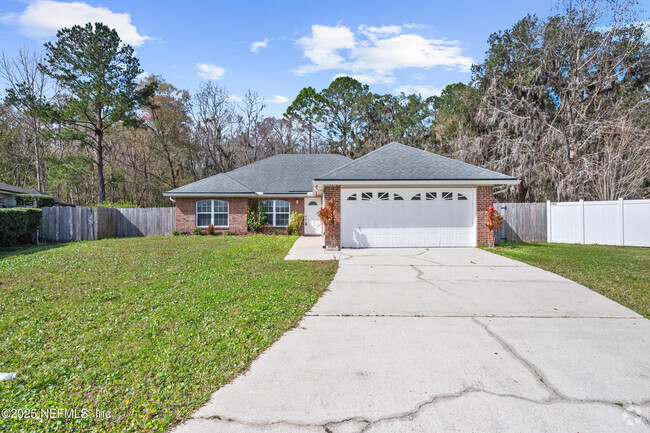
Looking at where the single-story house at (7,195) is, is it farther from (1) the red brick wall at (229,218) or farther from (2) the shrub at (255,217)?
(2) the shrub at (255,217)

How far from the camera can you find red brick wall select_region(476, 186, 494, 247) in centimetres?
1192

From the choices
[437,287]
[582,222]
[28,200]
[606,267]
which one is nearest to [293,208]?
[437,287]

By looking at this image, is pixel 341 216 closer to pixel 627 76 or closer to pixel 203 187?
pixel 203 187

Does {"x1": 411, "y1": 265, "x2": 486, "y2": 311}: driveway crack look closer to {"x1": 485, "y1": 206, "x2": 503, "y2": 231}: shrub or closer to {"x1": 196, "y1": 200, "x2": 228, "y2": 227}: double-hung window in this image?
{"x1": 485, "y1": 206, "x2": 503, "y2": 231}: shrub

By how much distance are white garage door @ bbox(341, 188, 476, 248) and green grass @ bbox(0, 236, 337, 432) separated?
3.81 m

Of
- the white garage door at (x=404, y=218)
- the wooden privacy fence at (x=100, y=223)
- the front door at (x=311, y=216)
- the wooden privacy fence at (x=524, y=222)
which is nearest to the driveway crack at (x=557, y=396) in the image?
the white garage door at (x=404, y=218)

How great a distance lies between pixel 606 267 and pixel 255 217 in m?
14.7

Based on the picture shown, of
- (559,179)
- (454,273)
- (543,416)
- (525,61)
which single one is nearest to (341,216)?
(454,273)

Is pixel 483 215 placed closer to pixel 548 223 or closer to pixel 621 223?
pixel 548 223

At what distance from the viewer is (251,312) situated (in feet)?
15.8

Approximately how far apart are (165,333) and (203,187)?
1468 cm

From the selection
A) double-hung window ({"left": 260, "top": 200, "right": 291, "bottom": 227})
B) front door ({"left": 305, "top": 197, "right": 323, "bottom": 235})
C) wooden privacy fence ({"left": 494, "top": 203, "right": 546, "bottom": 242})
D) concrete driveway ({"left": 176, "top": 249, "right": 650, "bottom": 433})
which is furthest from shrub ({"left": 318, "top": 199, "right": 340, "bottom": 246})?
wooden privacy fence ({"left": 494, "top": 203, "right": 546, "bottom": 242})

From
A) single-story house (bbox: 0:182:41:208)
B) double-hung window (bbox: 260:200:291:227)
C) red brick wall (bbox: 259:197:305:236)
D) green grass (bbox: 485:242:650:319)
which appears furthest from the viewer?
single-story house (bbox: 0:182:41:208)

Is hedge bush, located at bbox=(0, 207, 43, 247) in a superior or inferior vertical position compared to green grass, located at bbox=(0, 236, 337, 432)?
superior
